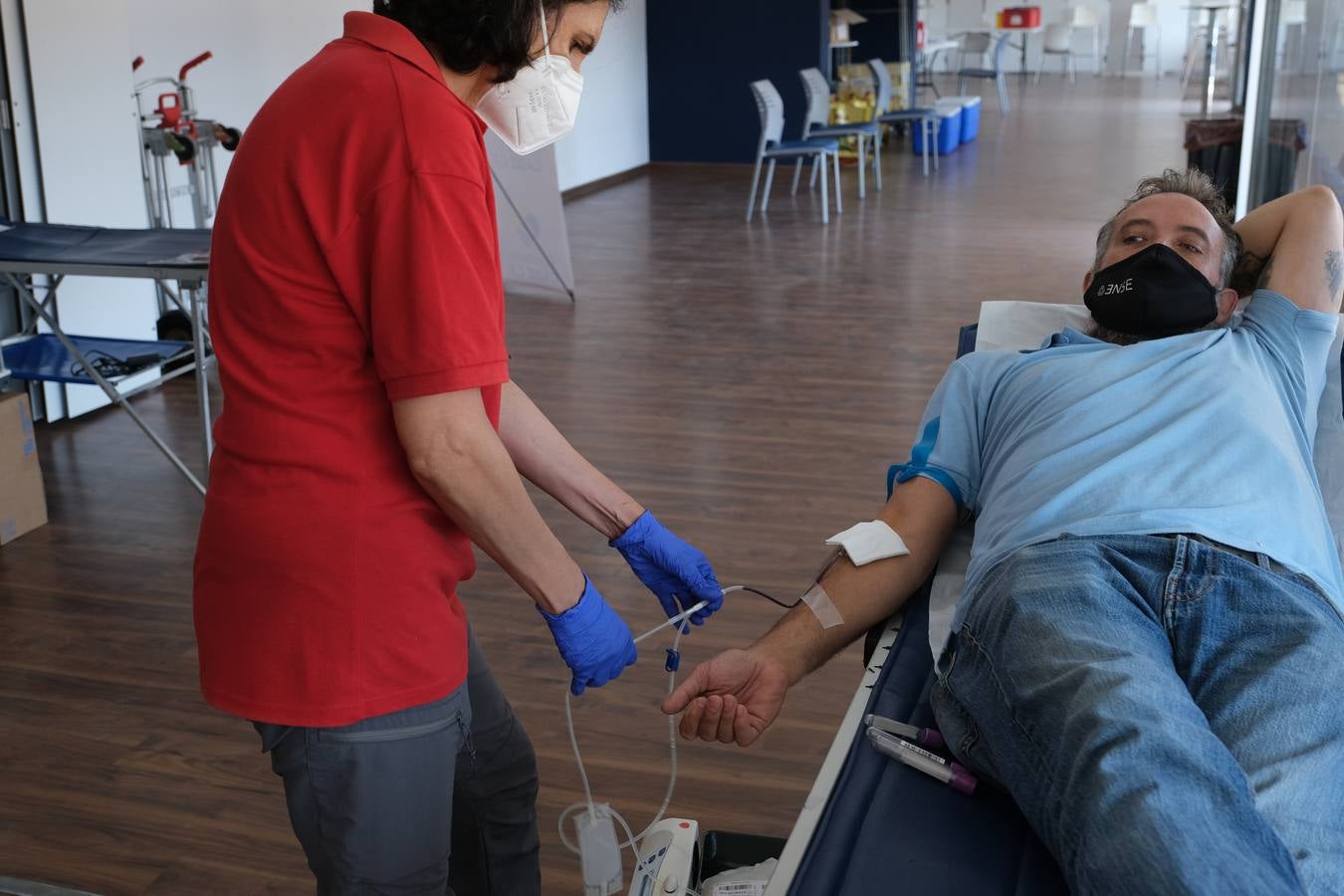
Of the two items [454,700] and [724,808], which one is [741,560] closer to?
[724,808]

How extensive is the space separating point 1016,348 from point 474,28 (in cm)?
126

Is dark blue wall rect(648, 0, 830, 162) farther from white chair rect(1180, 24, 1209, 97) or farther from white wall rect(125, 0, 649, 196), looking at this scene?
white chair rect(1180, 24, 1209, 97)

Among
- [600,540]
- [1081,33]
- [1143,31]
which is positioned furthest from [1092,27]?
[600,540]

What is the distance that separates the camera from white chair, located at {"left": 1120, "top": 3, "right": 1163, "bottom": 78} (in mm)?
16188

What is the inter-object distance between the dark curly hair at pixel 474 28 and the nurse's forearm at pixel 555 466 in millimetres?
387

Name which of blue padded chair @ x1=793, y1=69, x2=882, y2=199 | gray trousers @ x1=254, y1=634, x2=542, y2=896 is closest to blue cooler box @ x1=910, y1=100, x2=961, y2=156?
blue padded chair @ x1=793, y1=69, x2=882, y2=199

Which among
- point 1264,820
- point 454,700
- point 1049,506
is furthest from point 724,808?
point 1264,820

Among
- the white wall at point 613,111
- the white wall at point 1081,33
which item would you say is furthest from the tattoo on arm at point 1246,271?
the white wall at point 1081,33

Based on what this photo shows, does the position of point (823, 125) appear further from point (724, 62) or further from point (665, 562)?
point (665, 562)

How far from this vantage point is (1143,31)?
1648cm

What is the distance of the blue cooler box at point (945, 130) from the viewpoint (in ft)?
32.0

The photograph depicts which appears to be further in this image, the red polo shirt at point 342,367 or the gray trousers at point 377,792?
the gray trousers at point 377,792

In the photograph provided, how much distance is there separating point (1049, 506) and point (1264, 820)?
51 centimetres

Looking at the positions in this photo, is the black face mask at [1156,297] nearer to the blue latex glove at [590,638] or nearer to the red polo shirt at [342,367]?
the blue latex glove at [590,638]
